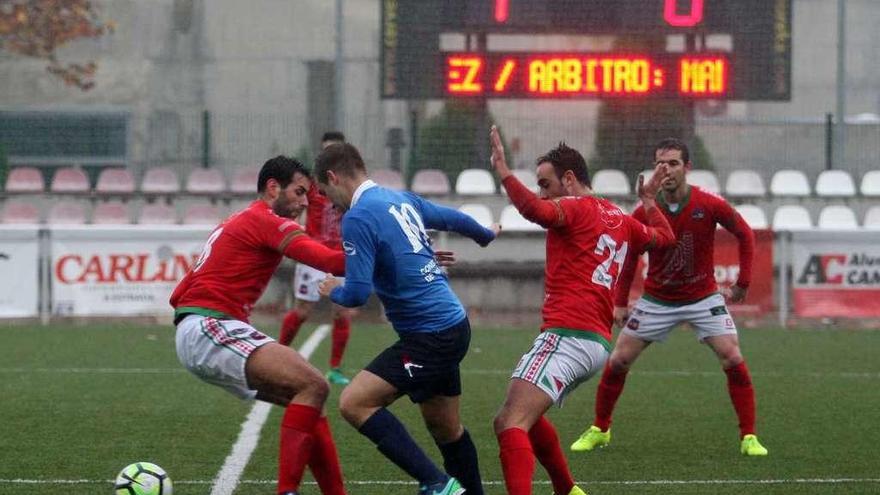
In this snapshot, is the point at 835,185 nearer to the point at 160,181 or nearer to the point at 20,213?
the point at 160,181

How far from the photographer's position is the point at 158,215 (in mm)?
21156

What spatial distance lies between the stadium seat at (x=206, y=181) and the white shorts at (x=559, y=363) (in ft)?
52.5

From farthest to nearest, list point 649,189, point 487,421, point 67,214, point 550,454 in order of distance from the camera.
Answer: point 67,214, point 487,421, point 649,189, point 550,454

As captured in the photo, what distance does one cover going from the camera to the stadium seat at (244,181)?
2262cm

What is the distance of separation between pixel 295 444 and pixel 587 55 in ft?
46.8

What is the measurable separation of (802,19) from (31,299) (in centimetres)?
1893

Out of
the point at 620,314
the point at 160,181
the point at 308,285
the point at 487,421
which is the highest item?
the point at 160,181

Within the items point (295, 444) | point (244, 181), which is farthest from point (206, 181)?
point (295, 444)

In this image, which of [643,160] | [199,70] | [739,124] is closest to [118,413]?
[643,160]

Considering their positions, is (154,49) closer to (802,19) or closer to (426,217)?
(802,19)

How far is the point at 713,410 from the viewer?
11.2 metres

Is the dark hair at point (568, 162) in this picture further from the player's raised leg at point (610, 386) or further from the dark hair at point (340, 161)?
the player's raised leg at point (610, 386)

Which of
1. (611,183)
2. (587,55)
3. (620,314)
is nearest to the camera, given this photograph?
(620,314)

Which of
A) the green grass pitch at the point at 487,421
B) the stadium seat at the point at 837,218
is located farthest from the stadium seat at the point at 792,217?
the green grass pitch at the point at 487,421
